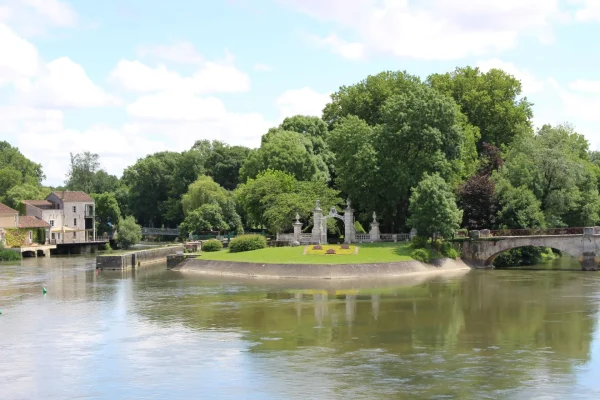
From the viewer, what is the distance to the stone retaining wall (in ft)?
282

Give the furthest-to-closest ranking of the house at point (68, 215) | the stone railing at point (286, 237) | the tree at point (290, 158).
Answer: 1. the house at point (68, 215)
2. the tree at point (290, 158)
3. the stone railing at point (286, 237)

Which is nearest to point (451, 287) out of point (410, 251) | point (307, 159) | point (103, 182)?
point (410, 251)

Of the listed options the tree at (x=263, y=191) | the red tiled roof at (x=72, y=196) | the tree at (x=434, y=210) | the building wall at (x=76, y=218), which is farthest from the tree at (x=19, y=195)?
the tree at (x=434, y=210)

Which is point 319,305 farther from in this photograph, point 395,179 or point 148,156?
point 148,156

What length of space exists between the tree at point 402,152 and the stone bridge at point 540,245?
8.71m

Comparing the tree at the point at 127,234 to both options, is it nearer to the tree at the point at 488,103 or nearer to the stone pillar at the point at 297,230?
the stone pillar at the point at 297,230

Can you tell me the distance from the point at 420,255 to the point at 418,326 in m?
31.3

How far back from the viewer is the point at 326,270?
72000 millimetres

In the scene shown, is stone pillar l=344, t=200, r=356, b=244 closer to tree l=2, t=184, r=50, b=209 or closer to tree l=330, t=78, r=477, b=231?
tree l=330, t=78, r=477, b=231

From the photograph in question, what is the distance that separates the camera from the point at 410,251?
79.2 meters

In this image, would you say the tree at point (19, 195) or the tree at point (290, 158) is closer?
the tree at point (290, 158)

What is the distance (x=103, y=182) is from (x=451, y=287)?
13311cm

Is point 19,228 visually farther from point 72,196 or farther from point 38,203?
point 72,196

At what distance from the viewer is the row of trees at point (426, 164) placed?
278 feet
